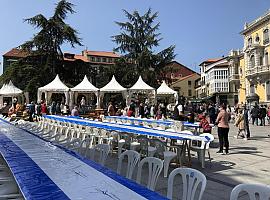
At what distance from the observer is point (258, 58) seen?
48.4 m

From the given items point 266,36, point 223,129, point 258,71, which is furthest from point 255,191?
point 266,36

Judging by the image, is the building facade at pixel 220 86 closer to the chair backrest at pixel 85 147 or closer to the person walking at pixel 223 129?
the person walking at pixel 223 129

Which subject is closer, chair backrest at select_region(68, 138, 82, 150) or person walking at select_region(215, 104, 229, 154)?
chair backrest at select_region(68, 138, 82, 150)

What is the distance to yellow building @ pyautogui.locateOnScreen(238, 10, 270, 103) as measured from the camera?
151 ft

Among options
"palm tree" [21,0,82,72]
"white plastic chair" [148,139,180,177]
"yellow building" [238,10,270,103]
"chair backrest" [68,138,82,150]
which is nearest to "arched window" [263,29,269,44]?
"yellow building" [238,10,270,103]

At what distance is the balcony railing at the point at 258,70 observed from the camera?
45.4m

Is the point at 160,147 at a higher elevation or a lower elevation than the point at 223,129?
lower

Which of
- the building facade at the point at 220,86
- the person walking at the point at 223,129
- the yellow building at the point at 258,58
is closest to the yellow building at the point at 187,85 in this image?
the building facade at the point at 220,86

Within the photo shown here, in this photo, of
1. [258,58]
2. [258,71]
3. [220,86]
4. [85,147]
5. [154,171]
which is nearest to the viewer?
[154,171]

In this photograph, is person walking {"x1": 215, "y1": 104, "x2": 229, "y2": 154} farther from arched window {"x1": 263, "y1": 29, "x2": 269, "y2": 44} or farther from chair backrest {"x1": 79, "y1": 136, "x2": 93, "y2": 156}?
arched window {"x1": 263, "y1": 29, "x2": 269, "y2": 44}

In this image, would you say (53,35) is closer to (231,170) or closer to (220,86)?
(231,170)

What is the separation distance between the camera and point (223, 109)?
972 cm

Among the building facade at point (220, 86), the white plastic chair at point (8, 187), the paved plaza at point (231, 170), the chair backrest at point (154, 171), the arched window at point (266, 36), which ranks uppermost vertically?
the arched window at point (266, 36)

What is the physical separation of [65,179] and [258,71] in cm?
4943
